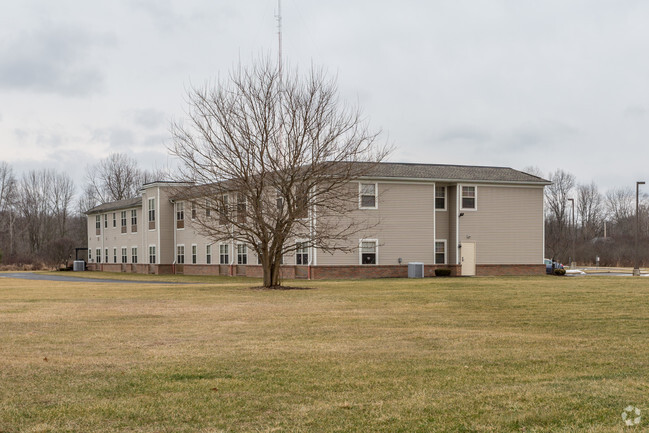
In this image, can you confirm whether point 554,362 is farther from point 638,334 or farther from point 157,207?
point 157,207

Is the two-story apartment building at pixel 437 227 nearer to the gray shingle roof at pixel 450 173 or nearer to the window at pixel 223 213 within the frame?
the gray shingle roof at pixel 450 173

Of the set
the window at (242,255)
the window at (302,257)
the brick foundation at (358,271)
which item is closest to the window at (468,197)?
the brick foundation at (358,271)

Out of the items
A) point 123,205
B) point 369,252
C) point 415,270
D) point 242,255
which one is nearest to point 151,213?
point 123,205

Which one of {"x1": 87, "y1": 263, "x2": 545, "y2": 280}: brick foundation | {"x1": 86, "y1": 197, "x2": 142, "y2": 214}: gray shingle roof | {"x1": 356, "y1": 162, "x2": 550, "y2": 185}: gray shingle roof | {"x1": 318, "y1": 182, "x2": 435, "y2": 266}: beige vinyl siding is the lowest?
{"x1": 87, "y1": 263, "x2": 545, "y2": 280}: brick foundation

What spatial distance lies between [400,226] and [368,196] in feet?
9.04

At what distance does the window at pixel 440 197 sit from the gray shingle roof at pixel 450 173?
2.93 ft

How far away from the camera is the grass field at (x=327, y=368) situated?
7.68 m

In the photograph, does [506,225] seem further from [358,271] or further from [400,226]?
[358,271]

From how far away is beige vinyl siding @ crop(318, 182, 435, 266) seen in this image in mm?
43500

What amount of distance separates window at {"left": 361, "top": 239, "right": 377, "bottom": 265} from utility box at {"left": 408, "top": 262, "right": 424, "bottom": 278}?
2156 mm

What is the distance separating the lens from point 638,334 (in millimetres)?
15078

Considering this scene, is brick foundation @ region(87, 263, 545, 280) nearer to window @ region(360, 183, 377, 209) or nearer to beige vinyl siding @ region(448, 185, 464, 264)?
beige vinyl siding @ region(448, 185, 464, 264)

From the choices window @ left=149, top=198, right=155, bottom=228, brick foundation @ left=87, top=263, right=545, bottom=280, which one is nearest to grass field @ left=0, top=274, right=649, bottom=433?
brick foundation @ left=87, top=263, right=545, bottom=280

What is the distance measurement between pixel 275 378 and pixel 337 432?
10.3 ft
